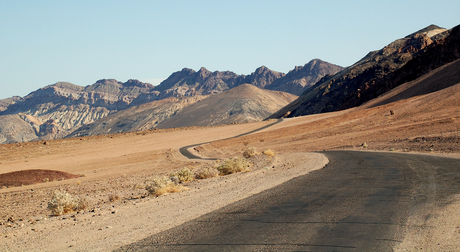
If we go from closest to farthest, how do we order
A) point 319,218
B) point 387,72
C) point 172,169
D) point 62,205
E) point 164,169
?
point 319,218 < point 62,205 < point 172,169 < point 164,169 < point 387,72

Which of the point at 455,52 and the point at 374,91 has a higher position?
the point at 455,52

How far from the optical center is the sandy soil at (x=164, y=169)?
8250 mm

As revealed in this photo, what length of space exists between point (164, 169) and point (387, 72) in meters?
92.5

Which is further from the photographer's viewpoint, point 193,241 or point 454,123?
point 454,123

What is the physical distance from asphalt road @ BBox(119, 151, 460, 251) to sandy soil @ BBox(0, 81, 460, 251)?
0.57 metres

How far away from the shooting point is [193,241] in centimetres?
724

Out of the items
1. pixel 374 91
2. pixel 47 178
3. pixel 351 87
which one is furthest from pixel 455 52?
pixel 47 178

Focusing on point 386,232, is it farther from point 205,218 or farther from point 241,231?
point 205,218

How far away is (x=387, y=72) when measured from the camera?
107 meters

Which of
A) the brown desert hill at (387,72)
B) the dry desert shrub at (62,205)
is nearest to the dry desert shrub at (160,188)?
the dry desert shrub at (62,205)

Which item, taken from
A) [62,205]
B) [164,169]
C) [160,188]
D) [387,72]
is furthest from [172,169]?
[387,72]

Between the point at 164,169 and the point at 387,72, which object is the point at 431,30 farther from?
the point at 164,169

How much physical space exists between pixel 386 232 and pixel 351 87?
11292cm

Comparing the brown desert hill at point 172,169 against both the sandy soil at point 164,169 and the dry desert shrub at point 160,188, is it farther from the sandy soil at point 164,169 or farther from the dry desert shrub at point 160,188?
the dry desert shrub at point 160,188
